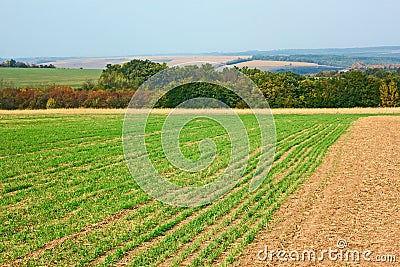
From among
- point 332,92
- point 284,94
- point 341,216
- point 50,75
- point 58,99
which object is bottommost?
point 332,92

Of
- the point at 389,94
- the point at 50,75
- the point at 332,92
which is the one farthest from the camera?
the point at 50,75

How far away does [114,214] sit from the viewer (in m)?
10.1

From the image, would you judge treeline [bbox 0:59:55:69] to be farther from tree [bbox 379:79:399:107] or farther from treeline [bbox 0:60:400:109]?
tree [bbox 379:79:399:107]

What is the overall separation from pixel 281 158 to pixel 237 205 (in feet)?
26.8

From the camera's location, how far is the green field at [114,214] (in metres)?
7.59

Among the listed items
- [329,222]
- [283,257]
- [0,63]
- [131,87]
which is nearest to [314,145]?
[329,222]

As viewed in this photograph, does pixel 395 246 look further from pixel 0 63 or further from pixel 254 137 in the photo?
pixel 0 63

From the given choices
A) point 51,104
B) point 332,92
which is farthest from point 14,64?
point 332,92

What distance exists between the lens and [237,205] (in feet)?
35.9

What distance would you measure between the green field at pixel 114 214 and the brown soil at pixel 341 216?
1.31 ft

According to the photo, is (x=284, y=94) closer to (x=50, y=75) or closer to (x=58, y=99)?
(x=58, y=99)

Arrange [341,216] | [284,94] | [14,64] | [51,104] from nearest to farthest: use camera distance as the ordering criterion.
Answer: [341,216]
[51,104]
[284,94]
[14,64]

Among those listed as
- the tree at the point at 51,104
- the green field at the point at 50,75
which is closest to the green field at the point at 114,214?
the tree at the point at 51,104

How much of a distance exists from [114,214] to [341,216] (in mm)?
4692
